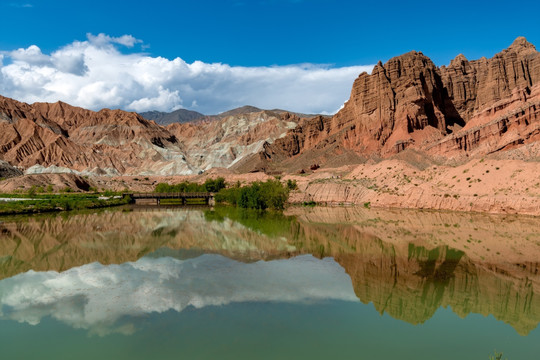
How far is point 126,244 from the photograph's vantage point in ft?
98.3

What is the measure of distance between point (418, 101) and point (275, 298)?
317ft

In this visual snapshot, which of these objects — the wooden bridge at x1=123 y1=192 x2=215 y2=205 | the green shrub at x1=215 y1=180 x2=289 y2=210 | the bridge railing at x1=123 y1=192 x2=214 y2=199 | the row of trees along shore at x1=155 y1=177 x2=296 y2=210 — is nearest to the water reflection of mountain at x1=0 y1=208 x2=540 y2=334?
the green shrub at x1=215 y1=180 x2=289 y2=210

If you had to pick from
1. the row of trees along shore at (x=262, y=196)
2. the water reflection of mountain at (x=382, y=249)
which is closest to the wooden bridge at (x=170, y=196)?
the row of trees along shore at (x=262, y=196)

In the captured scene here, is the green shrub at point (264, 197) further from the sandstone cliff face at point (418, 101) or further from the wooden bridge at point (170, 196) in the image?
the sandstone cliff face at point (418, 101)

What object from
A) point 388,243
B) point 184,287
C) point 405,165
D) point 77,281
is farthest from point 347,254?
point 405,165

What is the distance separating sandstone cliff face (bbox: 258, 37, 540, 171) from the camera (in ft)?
327

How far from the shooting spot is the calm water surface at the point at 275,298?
11742mm

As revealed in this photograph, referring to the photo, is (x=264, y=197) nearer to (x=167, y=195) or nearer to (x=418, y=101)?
(x=167, y=195)

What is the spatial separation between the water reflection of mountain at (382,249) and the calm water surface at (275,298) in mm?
113

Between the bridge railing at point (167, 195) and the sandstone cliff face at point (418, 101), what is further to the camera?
the sandstone cliff face at point (418, 101)

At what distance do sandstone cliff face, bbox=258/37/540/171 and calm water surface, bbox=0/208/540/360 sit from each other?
6358cm

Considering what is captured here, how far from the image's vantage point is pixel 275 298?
16.0 m

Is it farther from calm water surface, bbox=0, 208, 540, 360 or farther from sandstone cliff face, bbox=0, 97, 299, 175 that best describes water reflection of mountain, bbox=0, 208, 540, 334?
sandstone cliff face, bbox=0, 97, 299, 175

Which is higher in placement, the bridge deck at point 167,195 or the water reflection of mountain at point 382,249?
the water reflection of mountain at point 382,249
